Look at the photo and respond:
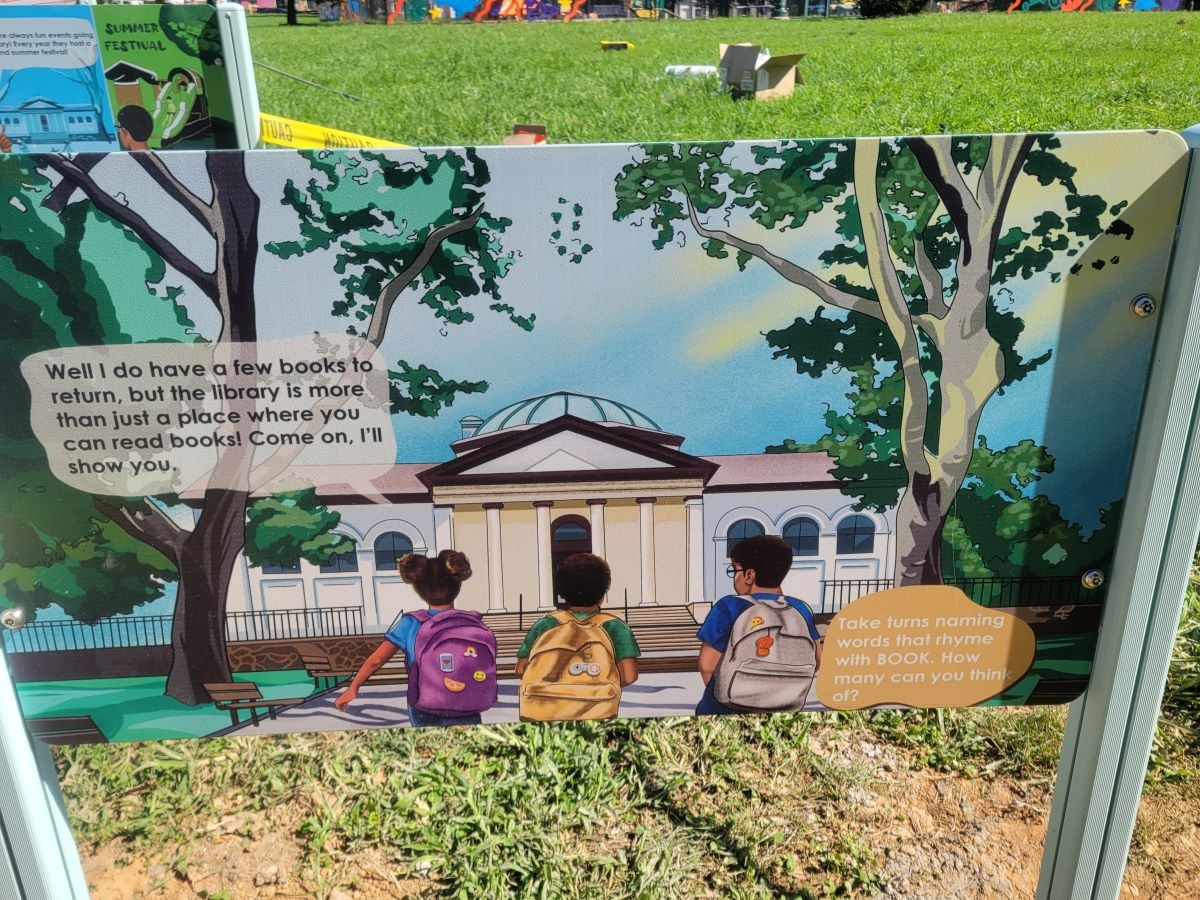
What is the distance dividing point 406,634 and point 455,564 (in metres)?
0.15

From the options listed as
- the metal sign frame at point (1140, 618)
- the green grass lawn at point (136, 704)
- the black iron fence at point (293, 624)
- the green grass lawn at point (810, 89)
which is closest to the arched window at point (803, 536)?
the metal sign frame at point (1140, 618)

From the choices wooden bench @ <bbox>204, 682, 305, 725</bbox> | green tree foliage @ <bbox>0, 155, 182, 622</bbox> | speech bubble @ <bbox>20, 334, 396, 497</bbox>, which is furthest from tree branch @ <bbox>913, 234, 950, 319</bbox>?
wooden bench @ <bbox>204, 682, 305, 725</bbox>

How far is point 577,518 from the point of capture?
159 centimetres

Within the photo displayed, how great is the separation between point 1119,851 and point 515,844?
1452 mm

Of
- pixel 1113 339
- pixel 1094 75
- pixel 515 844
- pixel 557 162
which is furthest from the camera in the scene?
pixel 1094 75

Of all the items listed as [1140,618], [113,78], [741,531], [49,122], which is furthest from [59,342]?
[49,122]

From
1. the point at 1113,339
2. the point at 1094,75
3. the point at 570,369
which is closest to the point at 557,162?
the point at 570,369

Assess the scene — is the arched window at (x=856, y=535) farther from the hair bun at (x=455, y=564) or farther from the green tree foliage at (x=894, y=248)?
the hair bun at (x=455, y=564)

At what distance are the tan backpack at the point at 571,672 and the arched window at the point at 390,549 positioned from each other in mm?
270

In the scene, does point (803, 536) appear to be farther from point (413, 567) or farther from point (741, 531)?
point (413, 567)

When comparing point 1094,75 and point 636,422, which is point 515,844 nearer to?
point 636,422

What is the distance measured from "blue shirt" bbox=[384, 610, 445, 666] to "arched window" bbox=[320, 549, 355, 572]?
117 mm

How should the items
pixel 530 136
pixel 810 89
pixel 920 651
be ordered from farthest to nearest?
pixel 810 89 < pixel 530 136 < pixel 920 651

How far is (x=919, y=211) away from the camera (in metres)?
1.47
